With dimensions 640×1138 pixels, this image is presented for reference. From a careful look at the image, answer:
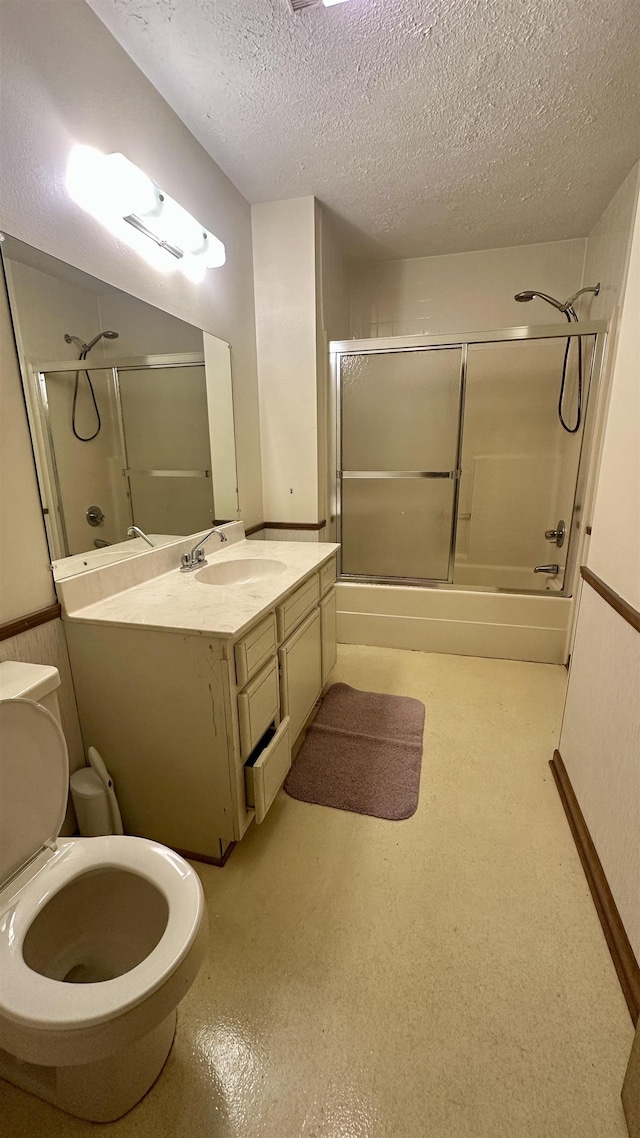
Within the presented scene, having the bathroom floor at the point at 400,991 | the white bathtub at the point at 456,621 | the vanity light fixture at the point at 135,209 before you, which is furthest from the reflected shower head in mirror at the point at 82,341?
the white bathtub at the point at 456,621

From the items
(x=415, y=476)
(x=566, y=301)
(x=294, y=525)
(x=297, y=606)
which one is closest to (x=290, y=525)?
(x=294, y=525)

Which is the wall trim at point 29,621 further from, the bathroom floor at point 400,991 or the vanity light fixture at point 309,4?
the vanity light fixture at point 309,4

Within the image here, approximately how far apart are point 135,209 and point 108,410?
63 cm

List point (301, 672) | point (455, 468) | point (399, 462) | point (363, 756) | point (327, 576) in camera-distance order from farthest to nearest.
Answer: point (399, 462)
point (455, 468)
point (327, 576)
point (363, 756)
point (301, 672)

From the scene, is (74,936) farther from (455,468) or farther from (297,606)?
(455,468)

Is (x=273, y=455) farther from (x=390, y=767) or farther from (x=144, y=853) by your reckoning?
(x=144, y=853)

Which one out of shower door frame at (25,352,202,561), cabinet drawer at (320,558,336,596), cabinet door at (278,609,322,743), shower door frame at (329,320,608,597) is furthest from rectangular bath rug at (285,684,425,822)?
shower door frame at (25,352,202,561)

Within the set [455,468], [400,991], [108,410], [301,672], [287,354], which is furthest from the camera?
[455,468]

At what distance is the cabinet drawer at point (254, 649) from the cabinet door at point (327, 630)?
0.57 meters

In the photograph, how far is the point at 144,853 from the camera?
0.91 m

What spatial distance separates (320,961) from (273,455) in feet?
7.19

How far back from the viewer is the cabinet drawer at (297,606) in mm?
1480

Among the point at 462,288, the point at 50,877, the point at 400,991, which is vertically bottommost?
the point at 400,991

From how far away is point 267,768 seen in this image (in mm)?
1328
